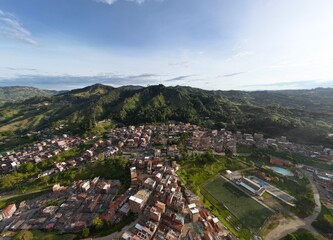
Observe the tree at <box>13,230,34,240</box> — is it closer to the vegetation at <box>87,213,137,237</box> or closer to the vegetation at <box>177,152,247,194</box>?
the vegetation at <box>87,213,137,237</box>

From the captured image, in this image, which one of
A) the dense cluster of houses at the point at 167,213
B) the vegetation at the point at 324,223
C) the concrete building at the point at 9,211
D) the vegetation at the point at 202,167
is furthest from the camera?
the vegetation at the point at 202,167

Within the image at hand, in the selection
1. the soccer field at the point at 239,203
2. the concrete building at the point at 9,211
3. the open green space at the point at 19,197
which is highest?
the soccer field at the point at 239,203

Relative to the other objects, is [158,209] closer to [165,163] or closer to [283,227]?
[165,163]

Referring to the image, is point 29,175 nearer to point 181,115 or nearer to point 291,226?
point 291,226

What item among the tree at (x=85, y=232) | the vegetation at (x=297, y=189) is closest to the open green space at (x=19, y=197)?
the tree at (x=85, y=232)

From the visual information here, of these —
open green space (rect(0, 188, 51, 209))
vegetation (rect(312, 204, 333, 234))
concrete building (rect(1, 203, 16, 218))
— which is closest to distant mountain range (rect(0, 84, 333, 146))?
vegetation (rect(312, 204, 333, 234))

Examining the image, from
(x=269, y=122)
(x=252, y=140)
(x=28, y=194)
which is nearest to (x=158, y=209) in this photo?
(x=28, y=194)

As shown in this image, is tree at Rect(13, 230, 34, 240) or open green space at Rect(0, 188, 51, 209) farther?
open green space at Rect(0, 188, 51, 209)

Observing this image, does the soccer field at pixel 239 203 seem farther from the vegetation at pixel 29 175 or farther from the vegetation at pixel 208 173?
the vegetation at pixel 29 175

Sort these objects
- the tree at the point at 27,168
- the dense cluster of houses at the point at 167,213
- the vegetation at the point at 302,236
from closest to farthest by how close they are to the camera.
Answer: the dense cluster of houses at the point at 167,213 → the vegetation at the point at 302,236 → the tree at the point at 27,168
